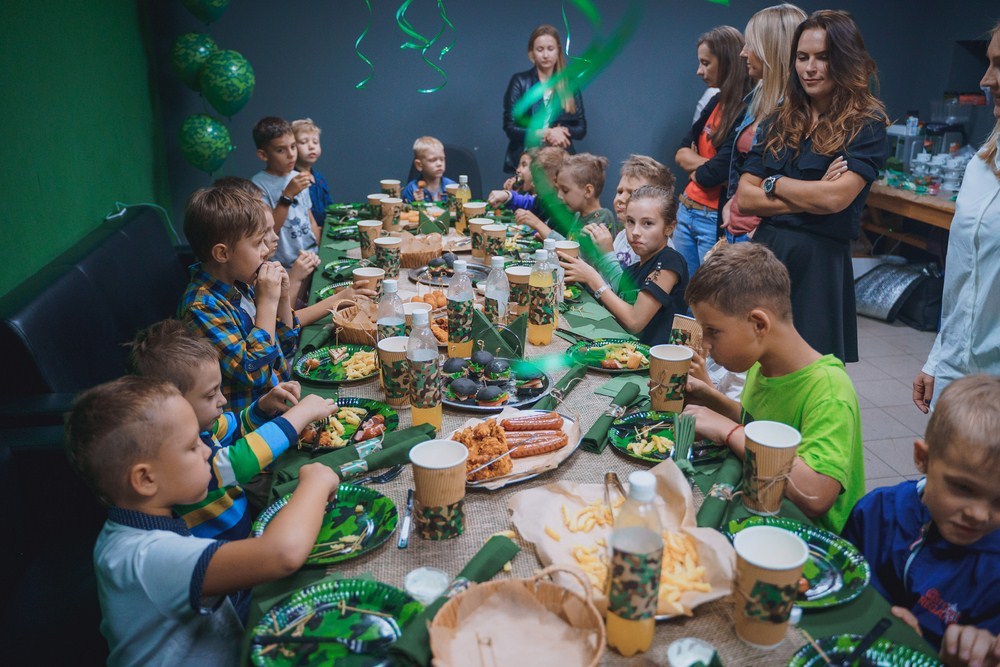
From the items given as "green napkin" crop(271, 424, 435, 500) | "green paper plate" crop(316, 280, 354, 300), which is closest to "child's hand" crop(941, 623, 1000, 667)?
"green napkin" crop(271, 424, 435, 500)

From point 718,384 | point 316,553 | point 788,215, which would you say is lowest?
point 718,384

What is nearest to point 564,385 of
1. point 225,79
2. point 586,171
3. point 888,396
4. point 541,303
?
point 541,303

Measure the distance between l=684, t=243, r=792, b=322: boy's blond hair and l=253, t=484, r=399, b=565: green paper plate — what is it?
90 cm

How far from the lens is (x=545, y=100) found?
5.57 m

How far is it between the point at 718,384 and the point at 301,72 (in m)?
5.01

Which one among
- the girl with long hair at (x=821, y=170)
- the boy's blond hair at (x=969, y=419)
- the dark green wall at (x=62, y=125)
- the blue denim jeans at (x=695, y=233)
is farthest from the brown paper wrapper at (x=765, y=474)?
the blue denim jeans at (x=695, y=233)

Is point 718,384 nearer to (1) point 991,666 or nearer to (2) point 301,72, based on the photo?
(1) point 991,666

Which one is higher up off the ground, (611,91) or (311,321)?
(611,91)

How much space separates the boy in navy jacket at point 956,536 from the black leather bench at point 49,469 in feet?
6.00

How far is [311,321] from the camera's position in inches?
104

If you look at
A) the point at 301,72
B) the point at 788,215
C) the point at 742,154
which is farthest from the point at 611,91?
the point at 788,215

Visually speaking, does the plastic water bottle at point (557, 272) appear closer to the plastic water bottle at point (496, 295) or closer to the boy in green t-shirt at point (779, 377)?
the plastic water bottle at point (496, 295)

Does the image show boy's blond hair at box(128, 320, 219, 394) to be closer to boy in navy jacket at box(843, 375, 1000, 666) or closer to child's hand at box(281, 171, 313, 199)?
boy in navy jacket at box(843, 375, 1000, 666)

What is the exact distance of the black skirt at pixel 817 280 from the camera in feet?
8.91
